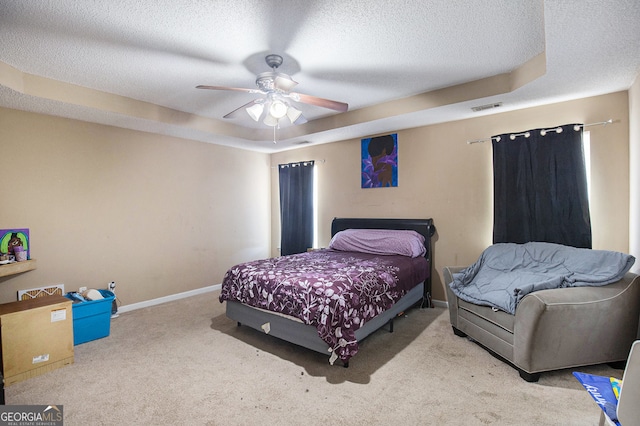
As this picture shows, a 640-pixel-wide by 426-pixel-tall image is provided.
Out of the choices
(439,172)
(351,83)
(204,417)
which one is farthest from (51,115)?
(439,172)

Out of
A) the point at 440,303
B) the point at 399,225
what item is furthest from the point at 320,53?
the point at 440,303

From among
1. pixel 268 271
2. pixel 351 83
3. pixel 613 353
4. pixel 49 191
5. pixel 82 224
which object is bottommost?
pixel 613 353

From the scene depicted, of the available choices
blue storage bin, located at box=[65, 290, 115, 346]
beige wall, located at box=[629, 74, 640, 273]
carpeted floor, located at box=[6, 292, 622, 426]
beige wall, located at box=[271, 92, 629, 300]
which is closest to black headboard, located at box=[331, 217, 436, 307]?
beige wall, located at box=[271, 92, 629, 300]

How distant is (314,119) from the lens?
438cm

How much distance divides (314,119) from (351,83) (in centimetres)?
134

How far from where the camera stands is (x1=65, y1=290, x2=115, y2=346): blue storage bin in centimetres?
294

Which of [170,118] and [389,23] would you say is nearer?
[389,23]

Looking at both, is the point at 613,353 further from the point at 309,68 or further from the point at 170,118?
the point at 170,118

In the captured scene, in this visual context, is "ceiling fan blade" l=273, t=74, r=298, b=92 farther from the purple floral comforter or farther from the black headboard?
the black headboard

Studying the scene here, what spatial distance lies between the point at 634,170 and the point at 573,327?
1601 millimetres

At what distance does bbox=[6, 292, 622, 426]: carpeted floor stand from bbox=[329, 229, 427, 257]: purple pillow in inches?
40.7

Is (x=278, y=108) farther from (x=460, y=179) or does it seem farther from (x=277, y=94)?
(x=460, y=179)

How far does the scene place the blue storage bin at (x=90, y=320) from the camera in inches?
116

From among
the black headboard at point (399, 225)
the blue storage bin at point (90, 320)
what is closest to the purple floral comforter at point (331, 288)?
the black headboard at point (399, 225)
